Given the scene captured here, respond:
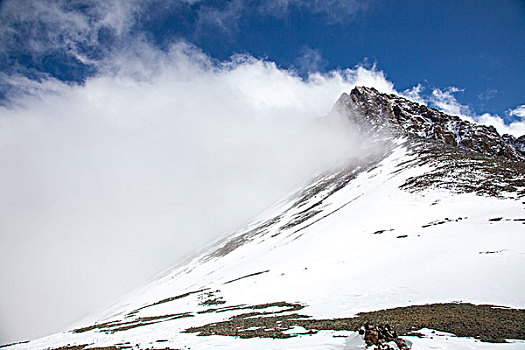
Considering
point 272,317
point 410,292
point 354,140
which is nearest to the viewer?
point 272,317

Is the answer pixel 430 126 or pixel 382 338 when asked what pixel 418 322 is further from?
pixel 430 126

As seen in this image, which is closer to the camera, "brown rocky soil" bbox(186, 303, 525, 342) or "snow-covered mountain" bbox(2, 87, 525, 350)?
"brown rocky soil" bbox(186, 303, 525, 342)

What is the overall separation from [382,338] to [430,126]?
18341 cm

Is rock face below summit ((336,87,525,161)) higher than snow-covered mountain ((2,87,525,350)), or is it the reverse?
rock face below summit ((336,87,525,161))

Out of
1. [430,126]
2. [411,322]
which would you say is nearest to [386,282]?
[411,322]

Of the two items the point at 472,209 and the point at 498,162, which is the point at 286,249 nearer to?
the point at 472,209

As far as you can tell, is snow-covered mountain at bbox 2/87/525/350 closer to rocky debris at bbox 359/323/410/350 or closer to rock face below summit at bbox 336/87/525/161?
rocky debris at bbox 359/323/410/350

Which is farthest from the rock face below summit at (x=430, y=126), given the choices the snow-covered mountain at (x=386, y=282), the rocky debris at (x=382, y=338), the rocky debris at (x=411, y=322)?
the rocky debris at (x=382, y=338)

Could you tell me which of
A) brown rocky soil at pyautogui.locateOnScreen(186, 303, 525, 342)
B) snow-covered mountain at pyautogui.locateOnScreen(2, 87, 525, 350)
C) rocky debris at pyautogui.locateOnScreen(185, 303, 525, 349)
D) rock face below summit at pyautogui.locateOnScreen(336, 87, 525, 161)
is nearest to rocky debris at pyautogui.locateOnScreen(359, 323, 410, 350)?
rocky debris at pyautogui.locateOnScreen(185, 303, 525, 349)

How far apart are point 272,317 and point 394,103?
19353 centimetres

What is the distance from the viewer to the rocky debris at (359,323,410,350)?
9853 mm

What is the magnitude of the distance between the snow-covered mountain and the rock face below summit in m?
109

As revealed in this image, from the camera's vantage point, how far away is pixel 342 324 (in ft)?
52.4

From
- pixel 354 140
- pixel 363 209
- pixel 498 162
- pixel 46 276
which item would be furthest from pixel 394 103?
pixel 46 276
